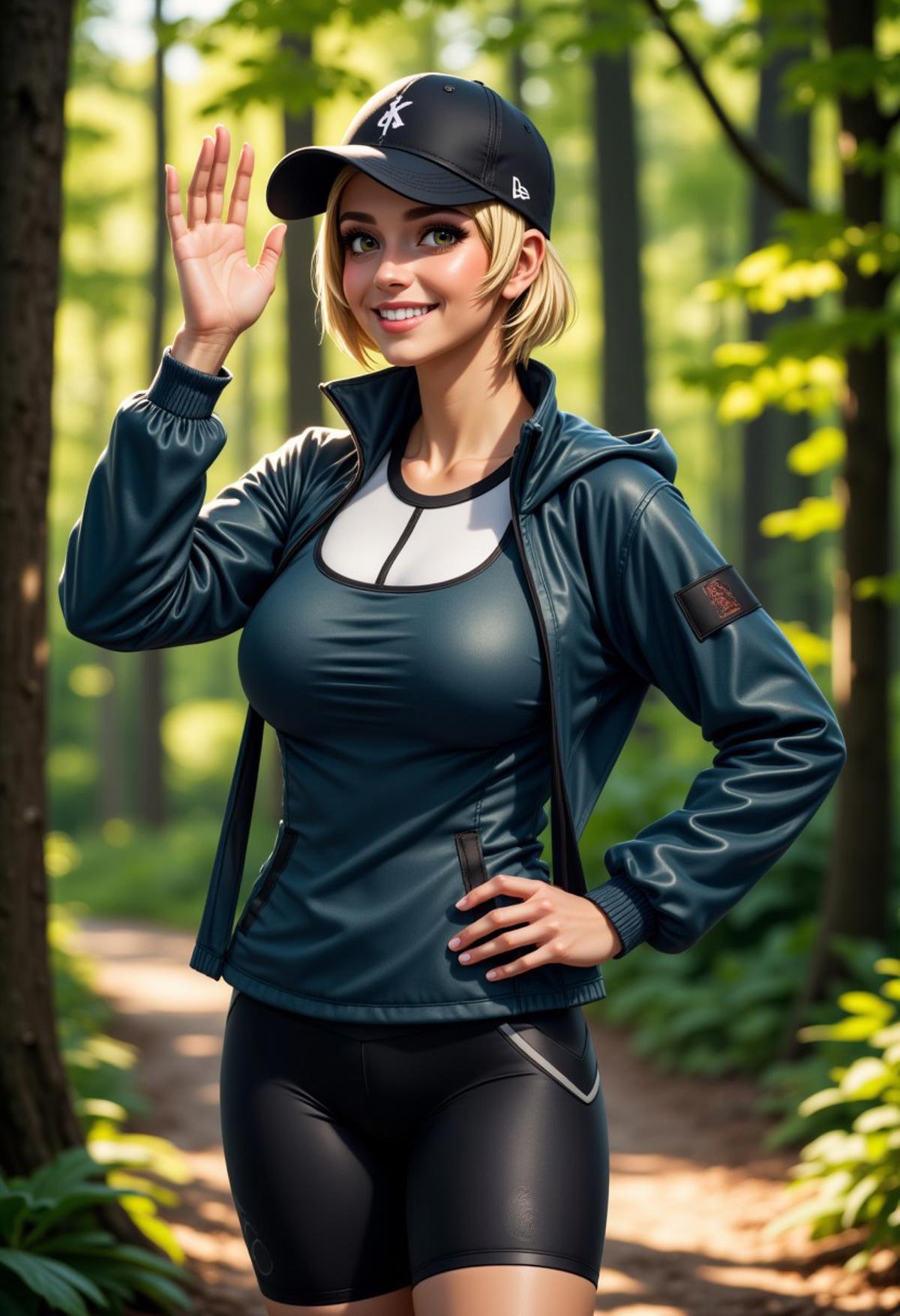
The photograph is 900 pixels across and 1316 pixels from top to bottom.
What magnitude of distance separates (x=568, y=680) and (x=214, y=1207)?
4.50 m

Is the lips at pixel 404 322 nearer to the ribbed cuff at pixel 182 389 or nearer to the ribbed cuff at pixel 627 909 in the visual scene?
the ribbed cuff at pixel 182 389

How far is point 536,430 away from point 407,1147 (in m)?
1.14

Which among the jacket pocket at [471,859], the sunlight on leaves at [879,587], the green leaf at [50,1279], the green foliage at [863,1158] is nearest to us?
the jacket pocket at [471,859]

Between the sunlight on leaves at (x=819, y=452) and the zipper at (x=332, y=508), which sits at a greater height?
the sunlight on leaves at (x=819, y=452)

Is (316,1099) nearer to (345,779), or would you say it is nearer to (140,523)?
(345,779)

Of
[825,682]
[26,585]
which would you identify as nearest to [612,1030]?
[825,682]

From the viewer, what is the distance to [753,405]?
23.5ft

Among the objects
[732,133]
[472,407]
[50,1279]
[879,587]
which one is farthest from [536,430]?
[732,133]

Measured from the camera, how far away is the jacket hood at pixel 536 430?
7.62 ft

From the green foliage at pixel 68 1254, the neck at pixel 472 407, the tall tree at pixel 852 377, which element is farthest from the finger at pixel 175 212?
the tall tree at pixel 852 377

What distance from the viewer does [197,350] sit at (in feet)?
7.75

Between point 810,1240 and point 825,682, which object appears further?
point 825,682

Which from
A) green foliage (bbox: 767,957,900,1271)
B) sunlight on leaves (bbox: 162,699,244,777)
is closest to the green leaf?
green foliage (bbox: 767,957,900,1271)

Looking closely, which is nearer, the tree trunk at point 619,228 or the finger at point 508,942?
the finger at point 508,942
